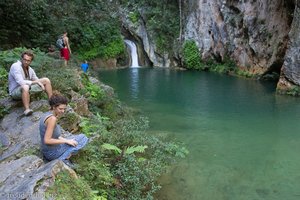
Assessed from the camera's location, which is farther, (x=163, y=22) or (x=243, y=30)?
(x=163, y=22)

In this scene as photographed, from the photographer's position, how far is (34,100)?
7.21m

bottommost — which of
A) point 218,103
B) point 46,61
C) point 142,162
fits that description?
point 218,103

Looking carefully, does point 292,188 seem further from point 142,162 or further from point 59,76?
point 59,76

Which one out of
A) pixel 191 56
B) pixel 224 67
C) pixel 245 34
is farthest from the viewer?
pixel 191 56

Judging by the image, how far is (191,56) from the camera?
30938 millimetres

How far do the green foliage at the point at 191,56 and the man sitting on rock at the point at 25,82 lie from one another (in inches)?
944

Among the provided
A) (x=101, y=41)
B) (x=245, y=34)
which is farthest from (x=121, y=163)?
(x=101, y=41)

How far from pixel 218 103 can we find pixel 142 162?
950cm

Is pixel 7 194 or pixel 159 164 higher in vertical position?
pixel 7 194

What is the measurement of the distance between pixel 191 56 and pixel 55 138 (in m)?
26.8

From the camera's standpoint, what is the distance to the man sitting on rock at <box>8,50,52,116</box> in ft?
21.6

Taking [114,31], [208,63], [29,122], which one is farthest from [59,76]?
[114,31]

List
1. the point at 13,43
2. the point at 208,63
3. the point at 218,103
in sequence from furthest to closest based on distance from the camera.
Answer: the point at 208,63, the point at 13,43, the point at 218,103

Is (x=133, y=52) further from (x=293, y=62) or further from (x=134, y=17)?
(x=293, y=62)
